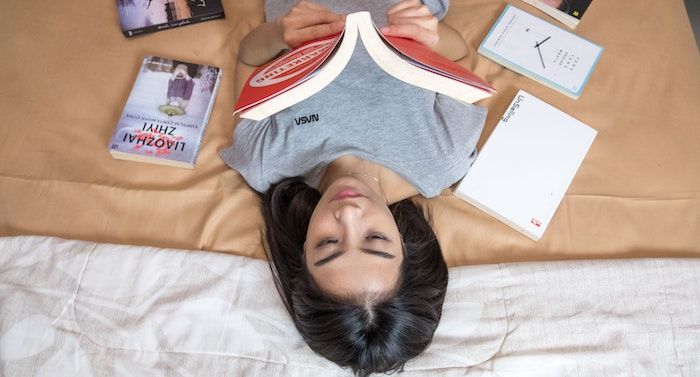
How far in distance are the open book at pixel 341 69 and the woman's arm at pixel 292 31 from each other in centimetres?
4

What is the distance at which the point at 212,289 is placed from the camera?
0.94m

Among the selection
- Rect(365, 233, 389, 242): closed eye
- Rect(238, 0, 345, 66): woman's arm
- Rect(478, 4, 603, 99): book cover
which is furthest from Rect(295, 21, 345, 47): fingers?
Rect(478, 4, 603, 99): book cover

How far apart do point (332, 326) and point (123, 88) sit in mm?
730

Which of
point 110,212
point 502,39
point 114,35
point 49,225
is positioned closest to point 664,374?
point 502,39

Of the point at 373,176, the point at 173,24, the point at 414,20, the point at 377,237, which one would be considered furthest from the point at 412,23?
the point at 173,24

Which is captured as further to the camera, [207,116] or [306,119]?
[207,116]

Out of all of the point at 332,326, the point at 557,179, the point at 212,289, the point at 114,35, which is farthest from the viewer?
the point at 114,35

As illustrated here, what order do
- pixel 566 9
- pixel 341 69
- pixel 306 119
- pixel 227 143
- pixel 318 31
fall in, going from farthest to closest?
1. pixel 566 9
2. pixel 227 143
3. pixel 306 119
4. pixel 318 31
5. pixel 341 69

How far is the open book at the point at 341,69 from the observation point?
720 millimetres

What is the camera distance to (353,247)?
0.81 m

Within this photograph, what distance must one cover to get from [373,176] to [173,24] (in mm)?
630

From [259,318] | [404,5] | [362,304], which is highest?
[404,5]

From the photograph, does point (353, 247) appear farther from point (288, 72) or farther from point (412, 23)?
point (412, 23)

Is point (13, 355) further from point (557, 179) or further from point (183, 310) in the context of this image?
point (557, 179)
